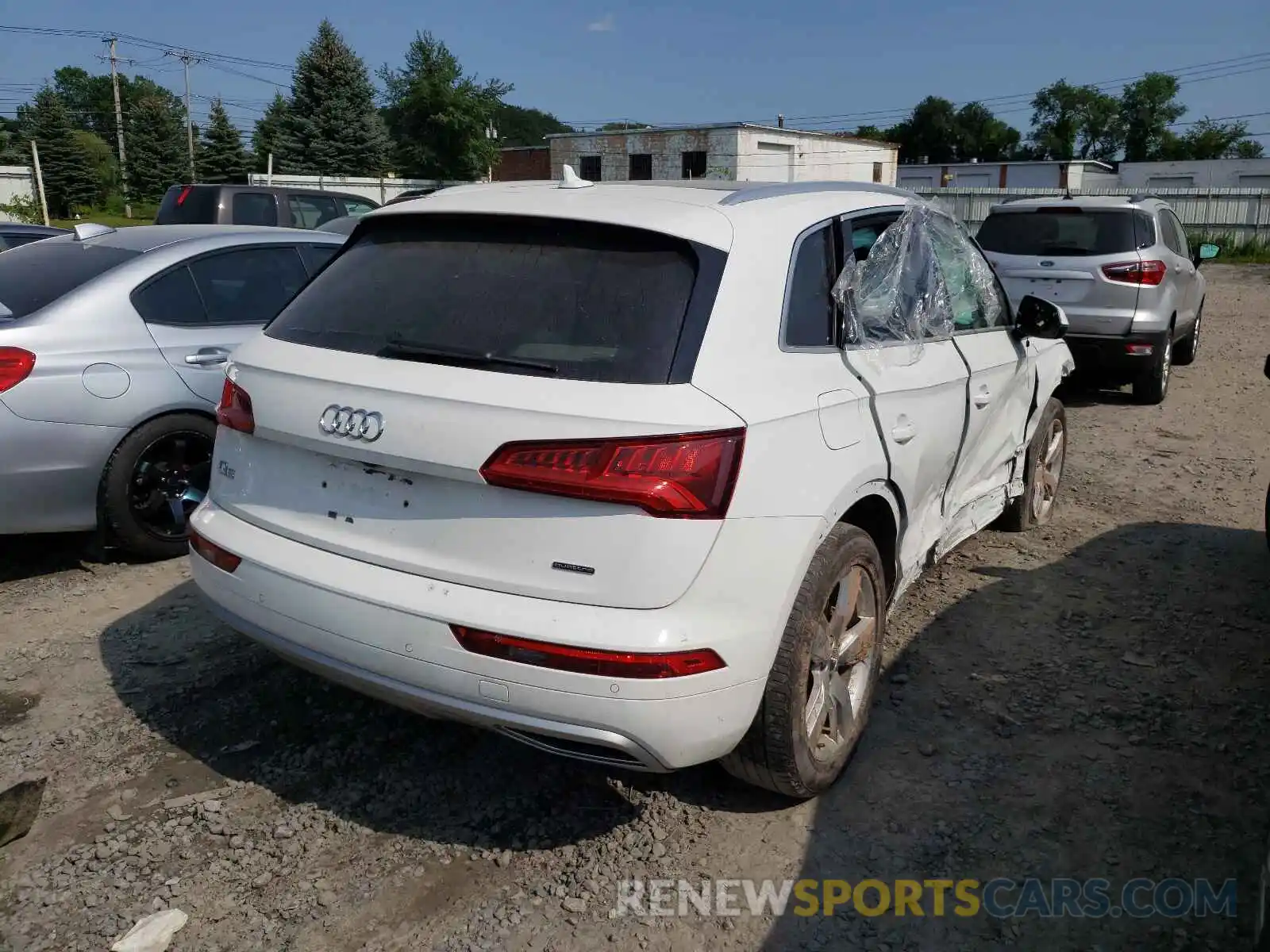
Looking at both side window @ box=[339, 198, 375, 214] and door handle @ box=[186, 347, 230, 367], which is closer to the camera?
door handle @ box=[186, 347, 230, 367]

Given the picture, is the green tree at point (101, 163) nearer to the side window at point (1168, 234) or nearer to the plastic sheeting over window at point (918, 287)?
the side window at point (1168, 234)

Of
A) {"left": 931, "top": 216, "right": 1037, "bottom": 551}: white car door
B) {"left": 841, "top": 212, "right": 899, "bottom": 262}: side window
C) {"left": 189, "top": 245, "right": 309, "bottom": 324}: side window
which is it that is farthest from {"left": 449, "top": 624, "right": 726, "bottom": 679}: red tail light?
{"left": 189, "top": 245, "right": 309, "bottom": 324}: side window

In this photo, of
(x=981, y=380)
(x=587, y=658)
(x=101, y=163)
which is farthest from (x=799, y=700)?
(x=101, y=163)

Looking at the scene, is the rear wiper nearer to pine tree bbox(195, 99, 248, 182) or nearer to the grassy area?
the grassy area

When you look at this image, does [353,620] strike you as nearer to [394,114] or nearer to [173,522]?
[173,522]

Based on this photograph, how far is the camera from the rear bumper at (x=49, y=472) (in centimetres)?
431

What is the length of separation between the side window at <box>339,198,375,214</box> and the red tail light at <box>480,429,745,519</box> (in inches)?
465

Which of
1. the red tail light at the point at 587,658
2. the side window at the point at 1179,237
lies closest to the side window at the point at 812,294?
the red tail light at the point at 587,658

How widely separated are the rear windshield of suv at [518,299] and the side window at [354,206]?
432 inches

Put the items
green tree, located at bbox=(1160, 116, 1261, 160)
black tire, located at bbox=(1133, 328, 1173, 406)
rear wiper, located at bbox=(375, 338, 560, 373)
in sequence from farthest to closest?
green tree, located at bbox=(1160, 116, 1261, 160), black tire, located at bbox=(1133, 328, 1173, 406), rear wiper, located at bbox=(375, 338, 560, 373)

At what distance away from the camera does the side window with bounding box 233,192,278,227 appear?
39.8 ft

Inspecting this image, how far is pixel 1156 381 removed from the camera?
907 centimetres

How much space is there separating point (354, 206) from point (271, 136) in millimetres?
45139

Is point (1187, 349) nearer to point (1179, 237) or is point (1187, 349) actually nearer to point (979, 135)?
point (1179, 237)
